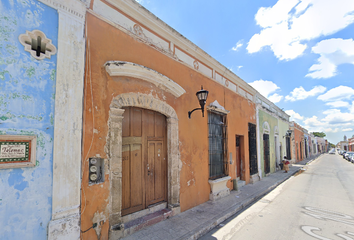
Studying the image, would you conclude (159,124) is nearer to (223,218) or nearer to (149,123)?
(149,123)

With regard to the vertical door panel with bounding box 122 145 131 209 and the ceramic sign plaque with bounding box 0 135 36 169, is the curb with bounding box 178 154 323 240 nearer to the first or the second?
the vertical door panel with bounding box 122 145 131 209

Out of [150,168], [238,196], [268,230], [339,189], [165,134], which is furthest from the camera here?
[339,189]

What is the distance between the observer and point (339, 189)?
752cm

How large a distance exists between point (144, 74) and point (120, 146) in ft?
5.49

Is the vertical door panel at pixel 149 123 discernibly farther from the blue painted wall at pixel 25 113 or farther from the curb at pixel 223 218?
the curb at pixel 223 218

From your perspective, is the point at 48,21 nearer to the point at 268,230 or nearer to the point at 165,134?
the point at 165,134

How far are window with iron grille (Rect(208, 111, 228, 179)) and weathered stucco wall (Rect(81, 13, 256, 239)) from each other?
15.3 inches

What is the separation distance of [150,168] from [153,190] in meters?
0.56

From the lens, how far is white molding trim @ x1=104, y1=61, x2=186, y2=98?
3.34 m

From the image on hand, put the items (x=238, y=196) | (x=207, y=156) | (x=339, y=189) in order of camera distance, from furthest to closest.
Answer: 1. (x=339, y=189)
2. (x=238, y=196)
3. (x=207, y=156)

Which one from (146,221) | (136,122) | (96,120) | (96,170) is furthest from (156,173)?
(96,120)

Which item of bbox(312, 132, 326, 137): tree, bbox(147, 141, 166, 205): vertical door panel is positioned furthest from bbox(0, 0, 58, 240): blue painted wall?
bbox(312, 132, 326, 137): tree

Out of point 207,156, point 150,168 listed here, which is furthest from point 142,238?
point 207,156

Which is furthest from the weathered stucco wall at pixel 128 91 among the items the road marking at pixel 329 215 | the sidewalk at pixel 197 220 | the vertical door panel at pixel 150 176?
the road marking at pixel 329 215
